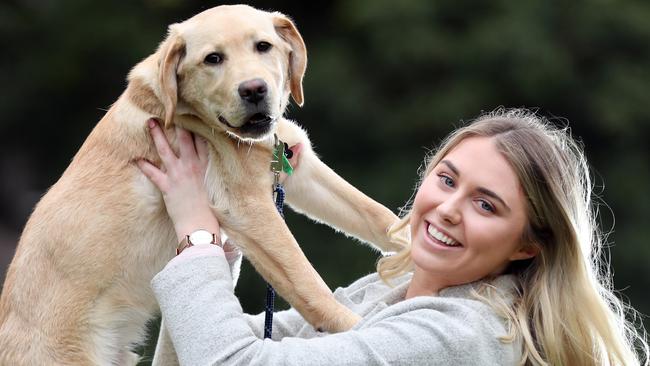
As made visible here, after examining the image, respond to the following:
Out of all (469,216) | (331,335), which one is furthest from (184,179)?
(469,216)

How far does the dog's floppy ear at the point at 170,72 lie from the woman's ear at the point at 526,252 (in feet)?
3.43

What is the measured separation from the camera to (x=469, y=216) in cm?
252

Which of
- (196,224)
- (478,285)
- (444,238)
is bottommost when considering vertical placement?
(196,224)

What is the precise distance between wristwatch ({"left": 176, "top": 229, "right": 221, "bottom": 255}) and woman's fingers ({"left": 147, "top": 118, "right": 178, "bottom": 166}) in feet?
1.03

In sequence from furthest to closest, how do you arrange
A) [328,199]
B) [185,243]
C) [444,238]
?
[328,199]
[185,243]
[444,238]

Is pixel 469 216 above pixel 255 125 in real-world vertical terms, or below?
above

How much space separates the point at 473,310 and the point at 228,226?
84 centimetres

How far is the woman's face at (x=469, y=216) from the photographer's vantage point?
2.53 m

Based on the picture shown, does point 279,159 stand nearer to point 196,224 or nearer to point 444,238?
point 196,224

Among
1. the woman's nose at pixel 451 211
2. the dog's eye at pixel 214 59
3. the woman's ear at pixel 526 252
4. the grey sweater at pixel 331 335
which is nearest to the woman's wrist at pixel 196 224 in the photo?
the grey sweater at pixel 331 335

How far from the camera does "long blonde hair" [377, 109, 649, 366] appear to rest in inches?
99.9

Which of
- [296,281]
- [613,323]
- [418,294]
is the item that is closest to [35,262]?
[296,281]

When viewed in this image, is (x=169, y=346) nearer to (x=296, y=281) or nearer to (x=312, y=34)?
(x=296, y=281)

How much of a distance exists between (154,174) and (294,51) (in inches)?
23.0
